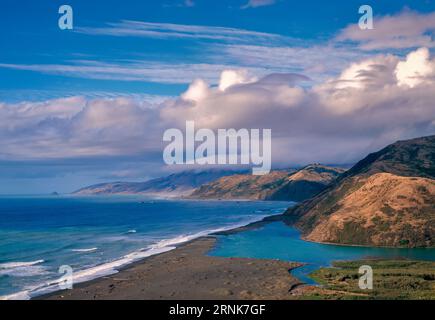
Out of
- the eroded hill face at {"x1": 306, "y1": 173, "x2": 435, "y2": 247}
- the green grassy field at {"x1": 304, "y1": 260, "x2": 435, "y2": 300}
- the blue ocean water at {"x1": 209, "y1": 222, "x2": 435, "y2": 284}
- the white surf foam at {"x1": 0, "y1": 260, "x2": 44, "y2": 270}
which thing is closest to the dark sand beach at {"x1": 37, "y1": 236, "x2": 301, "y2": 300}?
the green grassy field at {"x1": 304, "y1": 260, "x2": 435, "y2": 300}
